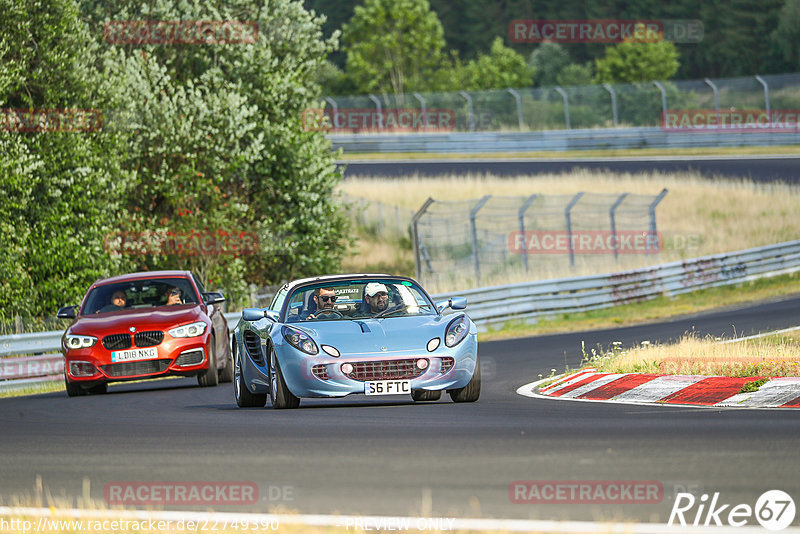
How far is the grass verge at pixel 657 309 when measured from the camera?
87.6 feet

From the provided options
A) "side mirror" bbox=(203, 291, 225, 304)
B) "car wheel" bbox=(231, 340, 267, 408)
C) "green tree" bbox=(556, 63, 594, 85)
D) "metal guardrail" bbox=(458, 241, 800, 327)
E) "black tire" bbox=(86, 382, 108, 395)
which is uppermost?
"green tree" bbox=(556, 63, 594, 85)

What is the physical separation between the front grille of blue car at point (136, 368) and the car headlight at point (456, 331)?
5.01 m

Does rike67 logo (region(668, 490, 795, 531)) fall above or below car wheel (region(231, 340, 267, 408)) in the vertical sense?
above

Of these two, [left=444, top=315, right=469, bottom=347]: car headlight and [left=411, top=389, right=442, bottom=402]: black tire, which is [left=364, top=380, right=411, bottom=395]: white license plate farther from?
[left=411, top=389, right=442, bottom=402]: black tire

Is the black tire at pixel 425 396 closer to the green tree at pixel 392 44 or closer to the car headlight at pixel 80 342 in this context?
the car headlight at pixel 80 342

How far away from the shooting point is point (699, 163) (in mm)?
50812

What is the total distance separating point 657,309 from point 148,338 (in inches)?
623

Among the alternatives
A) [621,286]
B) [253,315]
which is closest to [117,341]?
[253,315]

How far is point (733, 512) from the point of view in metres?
6.08

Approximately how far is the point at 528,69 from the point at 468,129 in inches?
941

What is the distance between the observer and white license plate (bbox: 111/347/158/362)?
15.9 m

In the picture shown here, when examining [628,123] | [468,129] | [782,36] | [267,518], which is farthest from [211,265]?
[782,36]

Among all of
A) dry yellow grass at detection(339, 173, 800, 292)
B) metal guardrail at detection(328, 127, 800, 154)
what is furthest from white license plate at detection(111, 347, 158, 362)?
metal guardrail at detection(328, 127, 800, 154)

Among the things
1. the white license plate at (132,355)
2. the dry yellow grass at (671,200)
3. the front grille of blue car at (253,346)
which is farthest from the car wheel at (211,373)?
the dry yellow grass at (671,200)
